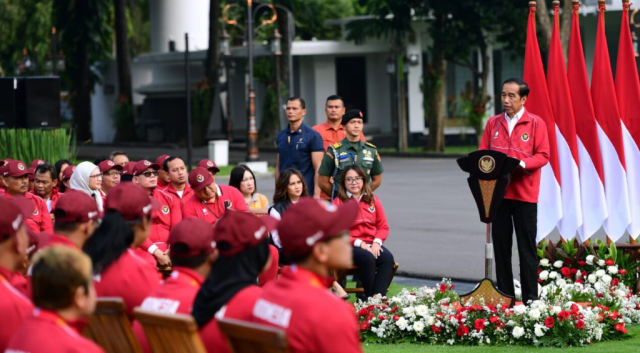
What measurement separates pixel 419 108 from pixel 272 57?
7.24m

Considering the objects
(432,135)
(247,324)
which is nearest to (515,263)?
(247,324)

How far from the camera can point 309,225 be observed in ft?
14.8

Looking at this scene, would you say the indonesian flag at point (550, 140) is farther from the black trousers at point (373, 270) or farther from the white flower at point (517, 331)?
the white flower at point (517, 331)

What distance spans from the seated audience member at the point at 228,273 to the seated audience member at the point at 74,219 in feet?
4.13

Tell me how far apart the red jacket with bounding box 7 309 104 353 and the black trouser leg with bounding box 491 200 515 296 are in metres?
5.93

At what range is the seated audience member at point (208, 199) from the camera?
1012 cm

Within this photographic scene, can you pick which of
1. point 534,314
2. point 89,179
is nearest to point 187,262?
point 534,314

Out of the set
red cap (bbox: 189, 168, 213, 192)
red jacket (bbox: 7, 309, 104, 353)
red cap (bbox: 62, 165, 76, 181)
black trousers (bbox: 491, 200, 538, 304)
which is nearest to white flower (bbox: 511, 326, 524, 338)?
black trousers (bbox: 491, 200, 538, 304)

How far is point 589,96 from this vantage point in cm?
1077

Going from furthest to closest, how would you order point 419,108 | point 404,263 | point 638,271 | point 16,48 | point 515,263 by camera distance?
point 16,48 < point 419,108 < point 404,263 < point 515,263 < point 638,271

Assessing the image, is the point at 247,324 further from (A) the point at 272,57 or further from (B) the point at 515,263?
(A) the point at 272,57

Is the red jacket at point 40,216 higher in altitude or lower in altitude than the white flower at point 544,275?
higher

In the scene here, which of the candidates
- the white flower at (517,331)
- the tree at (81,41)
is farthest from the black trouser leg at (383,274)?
the tree at (81,41)

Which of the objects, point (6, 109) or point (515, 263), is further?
point (6, 109)
